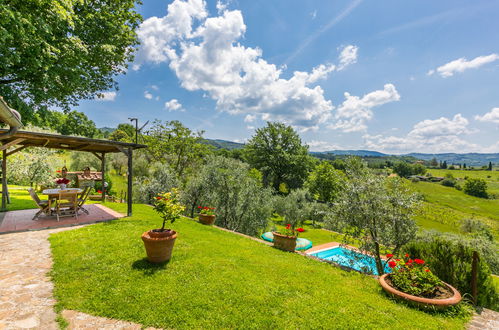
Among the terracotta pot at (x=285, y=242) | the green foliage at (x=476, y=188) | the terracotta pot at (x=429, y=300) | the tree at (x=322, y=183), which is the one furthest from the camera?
the green foliage at (x=476, y=188)

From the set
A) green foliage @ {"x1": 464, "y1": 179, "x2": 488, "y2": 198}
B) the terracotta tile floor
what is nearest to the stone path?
the terracotta tile floor

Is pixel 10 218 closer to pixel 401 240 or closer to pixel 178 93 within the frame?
pixel 401 240

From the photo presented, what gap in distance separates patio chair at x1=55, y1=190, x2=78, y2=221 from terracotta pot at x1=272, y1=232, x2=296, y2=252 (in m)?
8.13

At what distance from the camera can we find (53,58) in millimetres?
8883

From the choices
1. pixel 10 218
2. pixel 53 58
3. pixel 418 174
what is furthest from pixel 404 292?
pixel 418 174

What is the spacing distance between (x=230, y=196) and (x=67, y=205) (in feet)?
25.1

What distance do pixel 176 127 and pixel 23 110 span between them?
17005 millimetres

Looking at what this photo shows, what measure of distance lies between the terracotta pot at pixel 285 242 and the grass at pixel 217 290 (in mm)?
795

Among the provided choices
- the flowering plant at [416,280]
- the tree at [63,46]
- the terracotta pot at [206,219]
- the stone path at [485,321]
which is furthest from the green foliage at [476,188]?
the tree at [63,46]

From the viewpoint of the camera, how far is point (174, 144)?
24844mm

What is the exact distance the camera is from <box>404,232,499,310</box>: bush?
5.17m

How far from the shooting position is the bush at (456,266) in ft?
17.0

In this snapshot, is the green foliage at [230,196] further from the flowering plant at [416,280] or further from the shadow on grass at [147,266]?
the flowering plant at [416,280]

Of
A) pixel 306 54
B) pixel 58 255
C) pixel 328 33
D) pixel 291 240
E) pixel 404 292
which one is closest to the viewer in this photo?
pixel 404 292
